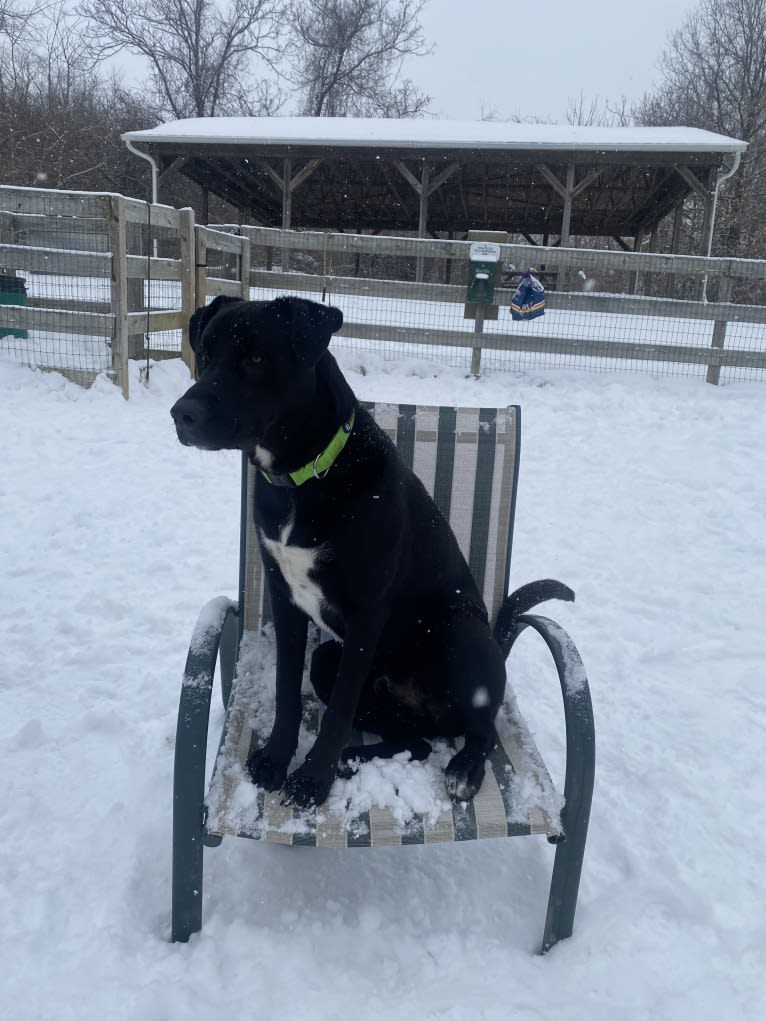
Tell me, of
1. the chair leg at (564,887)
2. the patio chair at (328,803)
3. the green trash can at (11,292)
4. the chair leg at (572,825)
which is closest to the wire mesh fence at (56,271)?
the green trash can at (11,292)

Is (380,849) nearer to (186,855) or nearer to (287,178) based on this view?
(186,855)

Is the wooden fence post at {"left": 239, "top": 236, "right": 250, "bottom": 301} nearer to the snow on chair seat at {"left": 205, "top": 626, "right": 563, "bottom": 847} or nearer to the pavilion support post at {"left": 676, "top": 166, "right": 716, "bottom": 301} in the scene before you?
the snow on chair seat at {"left": 205, "top": 626, "right": 563, "bottom": 847}

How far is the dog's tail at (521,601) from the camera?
2234 millimetres

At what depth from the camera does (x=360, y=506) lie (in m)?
1.82

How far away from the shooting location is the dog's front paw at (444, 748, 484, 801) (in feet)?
5.87

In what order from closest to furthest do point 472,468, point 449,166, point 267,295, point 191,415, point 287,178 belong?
1. point 191,415
2. point 472,468
3. point 267,295
4. point 449,166
5. point 287,178

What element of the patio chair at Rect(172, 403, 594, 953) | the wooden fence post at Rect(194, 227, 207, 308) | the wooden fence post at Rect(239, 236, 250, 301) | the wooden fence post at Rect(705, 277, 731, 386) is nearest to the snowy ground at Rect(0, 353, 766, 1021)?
the patio chair at Rect(172, 403, 594, 953)

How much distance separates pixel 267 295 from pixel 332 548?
903cm

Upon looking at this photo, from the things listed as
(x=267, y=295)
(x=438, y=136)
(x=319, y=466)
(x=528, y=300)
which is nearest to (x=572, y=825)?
(x=319, y=466)

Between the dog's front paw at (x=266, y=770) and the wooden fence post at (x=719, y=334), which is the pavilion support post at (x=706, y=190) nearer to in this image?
the wooden fence post at (x=719, y=334)

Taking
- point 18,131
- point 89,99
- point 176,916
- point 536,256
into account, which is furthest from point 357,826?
→ point 89,99

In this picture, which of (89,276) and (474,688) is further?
(89,276)

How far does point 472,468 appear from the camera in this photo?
105 inches

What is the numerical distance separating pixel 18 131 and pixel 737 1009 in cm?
2364
